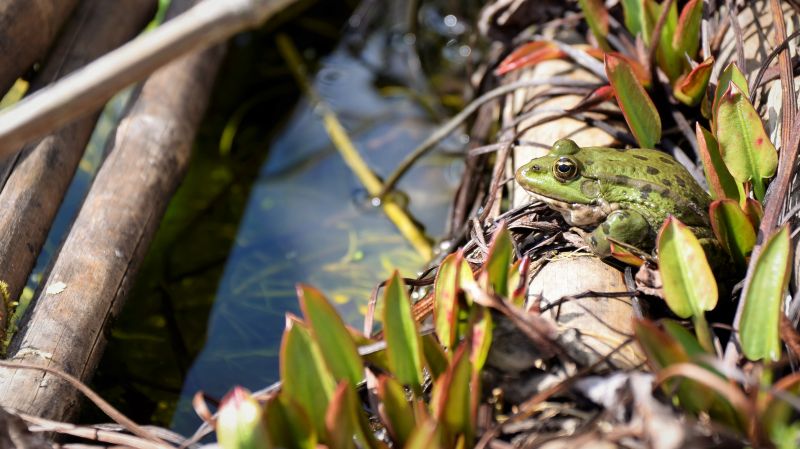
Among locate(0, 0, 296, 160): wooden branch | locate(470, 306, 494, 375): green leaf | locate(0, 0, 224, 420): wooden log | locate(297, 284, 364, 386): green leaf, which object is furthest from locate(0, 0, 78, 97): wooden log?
locate(470, 306, 494, 375): green leaf

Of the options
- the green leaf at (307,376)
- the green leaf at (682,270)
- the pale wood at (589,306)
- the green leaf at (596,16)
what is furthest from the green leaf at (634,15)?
the green leaf at (307,376)

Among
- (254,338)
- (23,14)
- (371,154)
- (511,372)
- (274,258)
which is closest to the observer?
(511,372)

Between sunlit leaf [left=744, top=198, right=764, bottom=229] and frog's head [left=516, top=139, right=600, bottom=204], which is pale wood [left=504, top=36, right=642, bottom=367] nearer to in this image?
frog's head [left=516, top=139, right=600, bottom=204]

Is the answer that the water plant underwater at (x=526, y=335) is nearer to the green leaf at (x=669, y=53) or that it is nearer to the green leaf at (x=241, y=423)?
the green leaf at (x=241, y=423)

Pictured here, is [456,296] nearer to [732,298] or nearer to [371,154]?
[732,298]

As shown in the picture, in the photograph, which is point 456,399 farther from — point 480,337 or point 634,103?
point 634,103

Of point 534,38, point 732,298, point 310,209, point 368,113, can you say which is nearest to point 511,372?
point 732,298

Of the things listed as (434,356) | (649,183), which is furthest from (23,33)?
(649,183)
